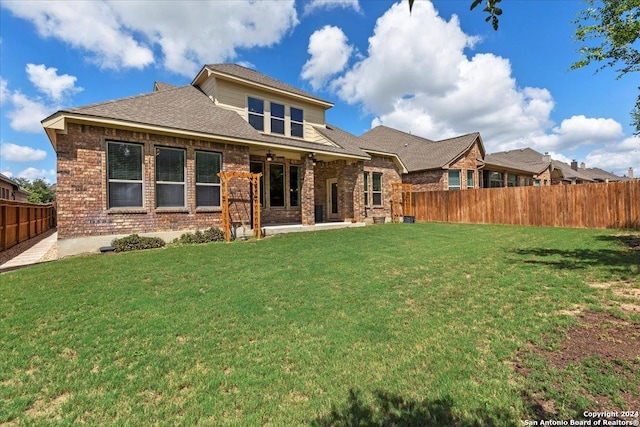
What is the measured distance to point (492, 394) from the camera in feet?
7.55

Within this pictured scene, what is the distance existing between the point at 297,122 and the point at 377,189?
244 inches

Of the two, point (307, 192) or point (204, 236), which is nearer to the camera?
point (204, 236)

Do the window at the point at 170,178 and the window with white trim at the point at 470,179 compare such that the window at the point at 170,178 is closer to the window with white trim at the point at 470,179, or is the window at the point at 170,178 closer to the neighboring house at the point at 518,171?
the window with white trim at the point at 470,179

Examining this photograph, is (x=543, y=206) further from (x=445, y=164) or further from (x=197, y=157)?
(x=197, y=157)

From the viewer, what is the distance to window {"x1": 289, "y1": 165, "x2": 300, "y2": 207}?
15.2 metres

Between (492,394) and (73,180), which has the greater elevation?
(73,180)

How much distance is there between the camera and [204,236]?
10.4 m

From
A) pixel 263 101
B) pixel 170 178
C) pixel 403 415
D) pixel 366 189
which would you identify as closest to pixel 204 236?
pixel 170 178

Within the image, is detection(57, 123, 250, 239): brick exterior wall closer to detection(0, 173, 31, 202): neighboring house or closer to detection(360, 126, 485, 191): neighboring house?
detection(360, 126, 485, 191): neighboring house

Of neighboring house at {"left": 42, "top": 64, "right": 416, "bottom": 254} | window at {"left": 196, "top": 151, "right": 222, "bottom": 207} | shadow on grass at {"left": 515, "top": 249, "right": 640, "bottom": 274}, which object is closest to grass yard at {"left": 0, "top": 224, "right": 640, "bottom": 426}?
shadow on grass at {"left": 515, "top": 249, "right": 640, "bottom": 274}

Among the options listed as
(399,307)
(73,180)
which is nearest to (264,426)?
(399,307)

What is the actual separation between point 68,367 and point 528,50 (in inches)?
449

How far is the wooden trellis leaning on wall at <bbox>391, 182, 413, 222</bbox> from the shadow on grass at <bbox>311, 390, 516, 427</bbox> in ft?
54.8

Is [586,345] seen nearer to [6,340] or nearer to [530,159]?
[6,340]
